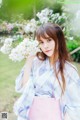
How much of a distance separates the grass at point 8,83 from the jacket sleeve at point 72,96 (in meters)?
0.61

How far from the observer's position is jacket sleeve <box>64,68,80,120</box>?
47.9 inches

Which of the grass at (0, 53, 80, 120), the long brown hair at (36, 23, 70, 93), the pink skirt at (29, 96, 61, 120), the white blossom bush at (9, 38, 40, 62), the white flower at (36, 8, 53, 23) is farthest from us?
the grass at (0, 53, 80, 120)

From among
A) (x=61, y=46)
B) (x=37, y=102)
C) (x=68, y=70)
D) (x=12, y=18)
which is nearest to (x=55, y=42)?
(x=61, y=46)

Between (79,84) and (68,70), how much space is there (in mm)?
84

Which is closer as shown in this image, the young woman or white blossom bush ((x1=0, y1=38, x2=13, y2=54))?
the young woman

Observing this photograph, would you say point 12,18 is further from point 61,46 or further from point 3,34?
point 61,46

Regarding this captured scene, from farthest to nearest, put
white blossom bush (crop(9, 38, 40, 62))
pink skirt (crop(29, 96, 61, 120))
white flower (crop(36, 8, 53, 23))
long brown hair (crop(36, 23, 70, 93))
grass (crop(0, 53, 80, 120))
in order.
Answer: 1. grass (crop(0, 53, 80, 120))
2. white flower (crop(36, 8, 53, 23))
3. white blossom bush (crop(9, 38, 40, 62))
4. pink skirt (crop(29, 96, 61, 120))
5. long brown hair (crop(36, 23, 70, 93))

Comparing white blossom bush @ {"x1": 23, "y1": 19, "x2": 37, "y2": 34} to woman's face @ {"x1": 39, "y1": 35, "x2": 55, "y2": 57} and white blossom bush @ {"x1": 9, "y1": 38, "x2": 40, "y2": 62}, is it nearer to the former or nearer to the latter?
white blossom bush @ {"x1": 9, "y1": 38, "x2": 40, "y2": 62}

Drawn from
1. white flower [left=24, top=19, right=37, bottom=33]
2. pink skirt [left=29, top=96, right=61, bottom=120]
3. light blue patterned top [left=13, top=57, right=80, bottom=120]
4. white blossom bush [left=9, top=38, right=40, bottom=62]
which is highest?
white flower [left=24, top=19, right=37, bottom=33]

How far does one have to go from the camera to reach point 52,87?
1225 mm

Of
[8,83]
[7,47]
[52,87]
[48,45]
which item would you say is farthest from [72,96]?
[8,83]

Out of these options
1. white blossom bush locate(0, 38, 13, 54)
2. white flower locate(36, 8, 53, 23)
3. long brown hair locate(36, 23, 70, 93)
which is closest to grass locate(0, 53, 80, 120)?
white blossom bush locate(0, 38, 13, 54)

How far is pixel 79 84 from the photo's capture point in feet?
4.08

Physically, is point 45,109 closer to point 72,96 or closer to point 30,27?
point 72,96
